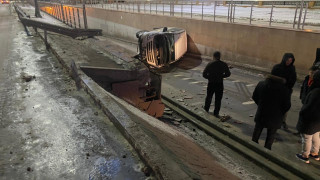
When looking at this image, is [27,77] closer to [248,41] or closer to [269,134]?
[269,134]

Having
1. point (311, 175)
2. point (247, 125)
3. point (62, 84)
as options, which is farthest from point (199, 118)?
point (62, 84)

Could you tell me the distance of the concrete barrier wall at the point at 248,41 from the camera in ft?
31.9

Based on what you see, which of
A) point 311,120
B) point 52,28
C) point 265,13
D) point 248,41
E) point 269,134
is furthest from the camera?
point 265,13

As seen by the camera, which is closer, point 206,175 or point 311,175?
point 206,175

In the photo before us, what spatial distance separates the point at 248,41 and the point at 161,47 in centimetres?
456

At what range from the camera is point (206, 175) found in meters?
2.88

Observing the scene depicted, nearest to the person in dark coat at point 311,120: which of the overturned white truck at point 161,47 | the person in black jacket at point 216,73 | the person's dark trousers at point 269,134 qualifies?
the person's dark trousers at point 269,134

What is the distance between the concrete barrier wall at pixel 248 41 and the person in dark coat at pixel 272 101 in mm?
6064

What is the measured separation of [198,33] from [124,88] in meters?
9.51

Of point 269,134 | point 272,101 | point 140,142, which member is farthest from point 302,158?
point 140,142

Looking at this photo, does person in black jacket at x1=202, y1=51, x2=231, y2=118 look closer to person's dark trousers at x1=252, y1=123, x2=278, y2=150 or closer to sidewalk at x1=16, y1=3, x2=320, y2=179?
sidewalk at x1=16, y1=3, x2=320, y2=179

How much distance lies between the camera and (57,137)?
351 cm

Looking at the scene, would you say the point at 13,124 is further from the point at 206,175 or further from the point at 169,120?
the point at 169,120

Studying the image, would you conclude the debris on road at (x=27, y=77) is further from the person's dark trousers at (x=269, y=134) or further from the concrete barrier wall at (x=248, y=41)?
the concrete barrier wall at (x=248, y=41)
